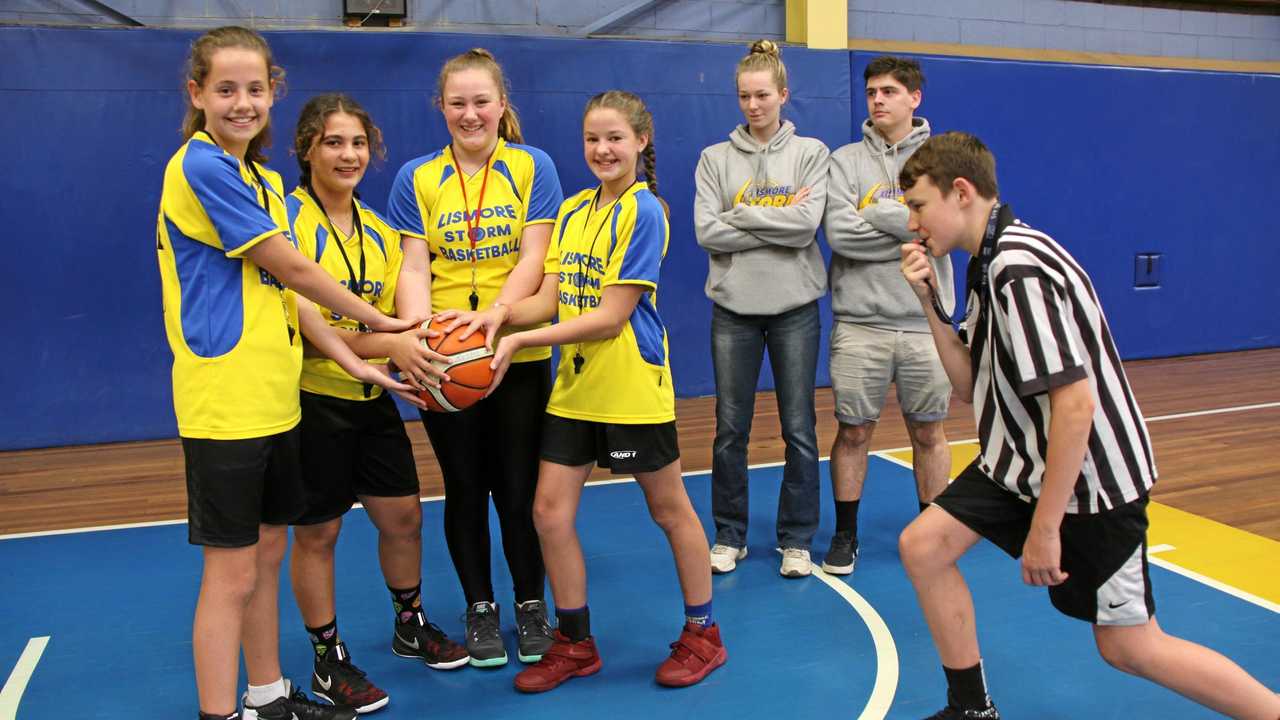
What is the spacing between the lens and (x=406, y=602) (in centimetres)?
298

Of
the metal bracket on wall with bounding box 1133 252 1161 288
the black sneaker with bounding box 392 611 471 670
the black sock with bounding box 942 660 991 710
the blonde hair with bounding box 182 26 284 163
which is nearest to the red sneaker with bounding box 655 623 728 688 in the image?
the black sneaker with bounding box 392 611 471 670

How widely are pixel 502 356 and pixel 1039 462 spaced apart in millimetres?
1288

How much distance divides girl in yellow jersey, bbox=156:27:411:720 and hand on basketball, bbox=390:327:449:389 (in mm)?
261

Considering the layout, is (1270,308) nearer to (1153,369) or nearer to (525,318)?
(1153,369)

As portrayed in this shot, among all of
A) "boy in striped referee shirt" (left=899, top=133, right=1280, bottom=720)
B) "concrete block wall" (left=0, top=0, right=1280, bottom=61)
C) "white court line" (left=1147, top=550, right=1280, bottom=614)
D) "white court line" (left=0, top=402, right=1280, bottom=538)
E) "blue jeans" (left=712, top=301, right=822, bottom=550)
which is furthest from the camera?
"concrete block wall" (left=0, top=0, right=1280, bottom=61)

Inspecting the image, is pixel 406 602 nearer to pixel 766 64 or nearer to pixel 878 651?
pixel 878 651

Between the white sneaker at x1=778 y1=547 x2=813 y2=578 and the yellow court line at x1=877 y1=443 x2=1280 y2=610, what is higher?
the white sneaker at x1=778 y1=547 x2=813 y2=578

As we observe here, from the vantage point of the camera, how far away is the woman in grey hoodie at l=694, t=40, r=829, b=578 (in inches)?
141

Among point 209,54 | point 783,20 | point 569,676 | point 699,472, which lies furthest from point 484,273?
point 783,20

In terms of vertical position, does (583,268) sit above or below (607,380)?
above

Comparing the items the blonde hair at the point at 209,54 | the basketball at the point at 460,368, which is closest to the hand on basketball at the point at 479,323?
the basketball at the point at 460,368

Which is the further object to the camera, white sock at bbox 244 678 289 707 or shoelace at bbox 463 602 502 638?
shoelace at bbox 463 602 502 638

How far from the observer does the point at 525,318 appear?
2.74 meters

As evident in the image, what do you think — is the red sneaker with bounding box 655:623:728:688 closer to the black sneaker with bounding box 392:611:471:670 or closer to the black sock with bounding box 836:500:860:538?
the black sneaker with bounding box 392:611:471:670
